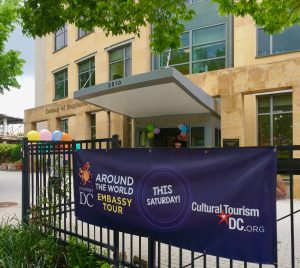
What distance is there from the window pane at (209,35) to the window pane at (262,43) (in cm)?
191

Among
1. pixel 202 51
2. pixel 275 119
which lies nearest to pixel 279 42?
pixel 275 119

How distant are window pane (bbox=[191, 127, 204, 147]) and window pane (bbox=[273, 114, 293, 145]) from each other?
337cm

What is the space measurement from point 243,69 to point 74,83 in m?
14.0

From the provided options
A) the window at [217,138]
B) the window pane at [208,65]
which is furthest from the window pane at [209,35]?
the window at [217,138]

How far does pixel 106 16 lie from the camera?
830 cm

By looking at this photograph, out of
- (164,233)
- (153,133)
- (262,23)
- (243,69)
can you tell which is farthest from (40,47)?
(164,233)

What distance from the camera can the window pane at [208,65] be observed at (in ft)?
54.3

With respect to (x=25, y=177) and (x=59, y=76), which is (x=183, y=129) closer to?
(x=25, y=177)

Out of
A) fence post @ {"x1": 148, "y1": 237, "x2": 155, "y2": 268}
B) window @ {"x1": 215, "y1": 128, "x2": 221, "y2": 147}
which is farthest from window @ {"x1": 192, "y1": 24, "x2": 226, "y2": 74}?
fence post @ {"x1": 148, "y1": 237, "x2": 155, "y2": 268}

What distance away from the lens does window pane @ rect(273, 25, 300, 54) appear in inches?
556

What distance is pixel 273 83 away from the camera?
515 inches

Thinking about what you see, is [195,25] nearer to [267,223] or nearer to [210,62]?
[210,62]

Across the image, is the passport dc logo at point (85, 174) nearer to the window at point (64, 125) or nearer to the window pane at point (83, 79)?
the window pane at point (83, 79)

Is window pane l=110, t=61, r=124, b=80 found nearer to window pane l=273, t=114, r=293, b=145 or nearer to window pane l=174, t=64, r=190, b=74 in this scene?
window pane l=174, t=64, r=190, b=74
